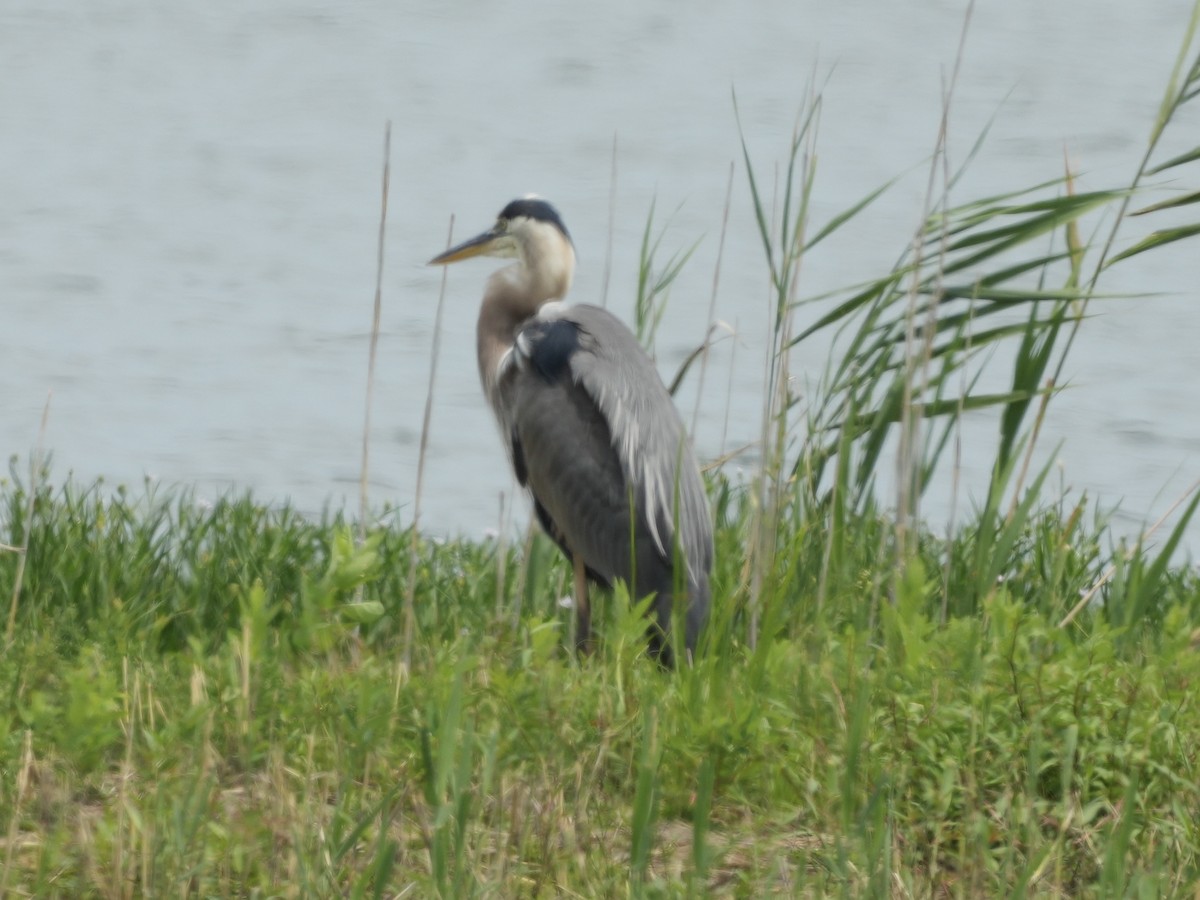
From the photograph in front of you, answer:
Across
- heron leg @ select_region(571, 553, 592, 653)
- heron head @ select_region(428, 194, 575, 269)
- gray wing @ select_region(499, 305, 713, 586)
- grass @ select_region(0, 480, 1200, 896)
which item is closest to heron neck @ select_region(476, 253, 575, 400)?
heron head @ select_region(428, 194, 575, 269)

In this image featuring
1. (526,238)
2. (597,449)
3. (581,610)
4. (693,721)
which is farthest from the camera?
(526,238)

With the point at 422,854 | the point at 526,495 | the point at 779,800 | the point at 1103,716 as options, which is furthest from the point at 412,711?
the point at 526,495

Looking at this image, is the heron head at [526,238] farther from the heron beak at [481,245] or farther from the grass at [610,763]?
the grass at [610,763]

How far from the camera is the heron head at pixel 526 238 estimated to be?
230 inches

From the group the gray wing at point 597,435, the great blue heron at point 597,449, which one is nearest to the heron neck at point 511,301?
the great blue heron at point 597,449

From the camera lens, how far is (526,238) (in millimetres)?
5891

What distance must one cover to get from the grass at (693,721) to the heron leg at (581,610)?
0.30 meters

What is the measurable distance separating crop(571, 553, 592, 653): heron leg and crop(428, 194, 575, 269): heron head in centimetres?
111

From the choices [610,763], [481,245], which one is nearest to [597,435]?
[481,245]

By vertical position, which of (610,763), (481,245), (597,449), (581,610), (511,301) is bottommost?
(610,763)

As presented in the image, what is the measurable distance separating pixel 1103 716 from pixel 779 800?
24.2 inches

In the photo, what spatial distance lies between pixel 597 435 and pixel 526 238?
951 mm

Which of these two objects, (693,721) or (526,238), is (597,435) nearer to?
(526,238)

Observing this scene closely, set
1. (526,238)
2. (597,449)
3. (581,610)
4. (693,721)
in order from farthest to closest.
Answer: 1. (526,238)
2. (597,449)
3. (581,610)
4. (693,721)
